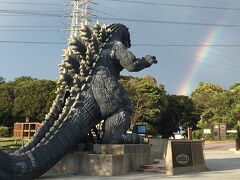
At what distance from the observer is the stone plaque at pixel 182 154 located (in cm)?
1159

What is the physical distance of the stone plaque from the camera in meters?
11.6

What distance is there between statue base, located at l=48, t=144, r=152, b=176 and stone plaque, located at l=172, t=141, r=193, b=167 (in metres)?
1.09

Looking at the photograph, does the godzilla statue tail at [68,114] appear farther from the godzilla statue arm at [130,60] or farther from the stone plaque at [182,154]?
the stone plaque at [182,154]

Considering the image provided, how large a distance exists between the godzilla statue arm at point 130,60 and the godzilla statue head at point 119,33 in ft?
2.26

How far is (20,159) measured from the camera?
9.52m

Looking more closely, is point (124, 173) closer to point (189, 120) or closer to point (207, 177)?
point (207, 177)

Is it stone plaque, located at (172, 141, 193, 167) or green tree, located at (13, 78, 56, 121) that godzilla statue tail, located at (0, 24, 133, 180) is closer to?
stone plaque, located at (172, 141, 193, 167)

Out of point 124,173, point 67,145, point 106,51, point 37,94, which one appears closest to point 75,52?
point 106,51

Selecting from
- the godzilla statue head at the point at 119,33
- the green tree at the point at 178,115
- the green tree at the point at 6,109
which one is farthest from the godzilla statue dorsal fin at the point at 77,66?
the green tree at the point at 6,109

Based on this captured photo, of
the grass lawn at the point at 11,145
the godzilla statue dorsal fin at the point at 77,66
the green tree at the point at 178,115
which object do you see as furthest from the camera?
the green tree at the point at 178,115

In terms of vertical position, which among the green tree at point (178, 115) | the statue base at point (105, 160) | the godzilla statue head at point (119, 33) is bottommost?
the statue base at point (105, 160)

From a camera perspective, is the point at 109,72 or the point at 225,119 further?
the point at 225,119

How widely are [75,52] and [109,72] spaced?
1.18 metres

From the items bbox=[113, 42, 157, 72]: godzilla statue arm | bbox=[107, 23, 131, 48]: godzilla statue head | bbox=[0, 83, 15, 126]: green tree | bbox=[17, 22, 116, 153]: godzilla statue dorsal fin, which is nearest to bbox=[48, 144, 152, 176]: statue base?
bbox=[17, 22, 116, 153]: godzilla statue dorsal fin
